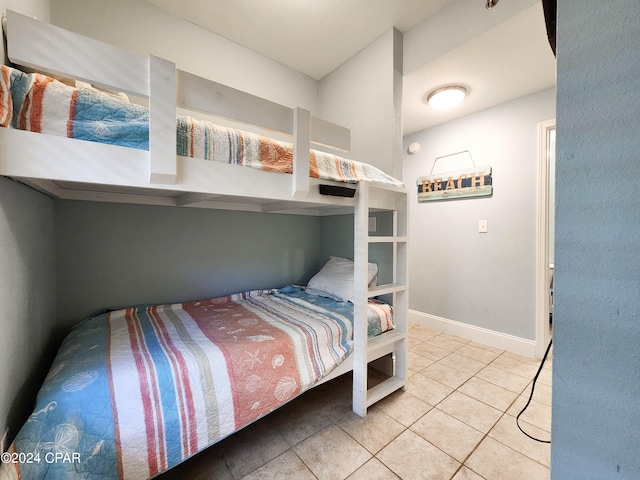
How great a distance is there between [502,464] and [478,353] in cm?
126

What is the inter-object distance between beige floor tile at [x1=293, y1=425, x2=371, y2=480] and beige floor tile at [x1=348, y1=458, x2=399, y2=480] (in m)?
0.02

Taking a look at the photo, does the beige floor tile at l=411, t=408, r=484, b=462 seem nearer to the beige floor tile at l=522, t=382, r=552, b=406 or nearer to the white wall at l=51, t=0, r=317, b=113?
the beige floor tile at l=522, t=382, r=552, b=406

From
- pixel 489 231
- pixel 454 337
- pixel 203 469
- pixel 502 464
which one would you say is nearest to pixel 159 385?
pixel 203 469

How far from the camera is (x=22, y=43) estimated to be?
70cm

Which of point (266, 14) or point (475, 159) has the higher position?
point (266, 14)

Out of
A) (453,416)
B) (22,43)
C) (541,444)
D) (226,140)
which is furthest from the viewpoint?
(453,416)

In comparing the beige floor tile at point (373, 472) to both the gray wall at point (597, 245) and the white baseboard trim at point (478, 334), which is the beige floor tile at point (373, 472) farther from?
the white baseboard trim at point (478, 334)

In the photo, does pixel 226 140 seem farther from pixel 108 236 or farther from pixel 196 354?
pixel 108 236

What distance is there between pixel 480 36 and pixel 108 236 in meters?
2.71

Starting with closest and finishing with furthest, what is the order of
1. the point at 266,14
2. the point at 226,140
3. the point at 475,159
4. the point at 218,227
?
the point at 226,140 < the point at 266,14 < the point at 218,227 < the point at 475,159

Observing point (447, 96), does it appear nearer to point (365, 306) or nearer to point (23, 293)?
point (365, 306)

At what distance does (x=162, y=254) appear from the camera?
1824mm

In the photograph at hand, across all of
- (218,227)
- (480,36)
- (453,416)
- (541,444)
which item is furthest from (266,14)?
(541,444)

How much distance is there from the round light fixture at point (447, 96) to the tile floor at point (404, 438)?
2.25 metres
